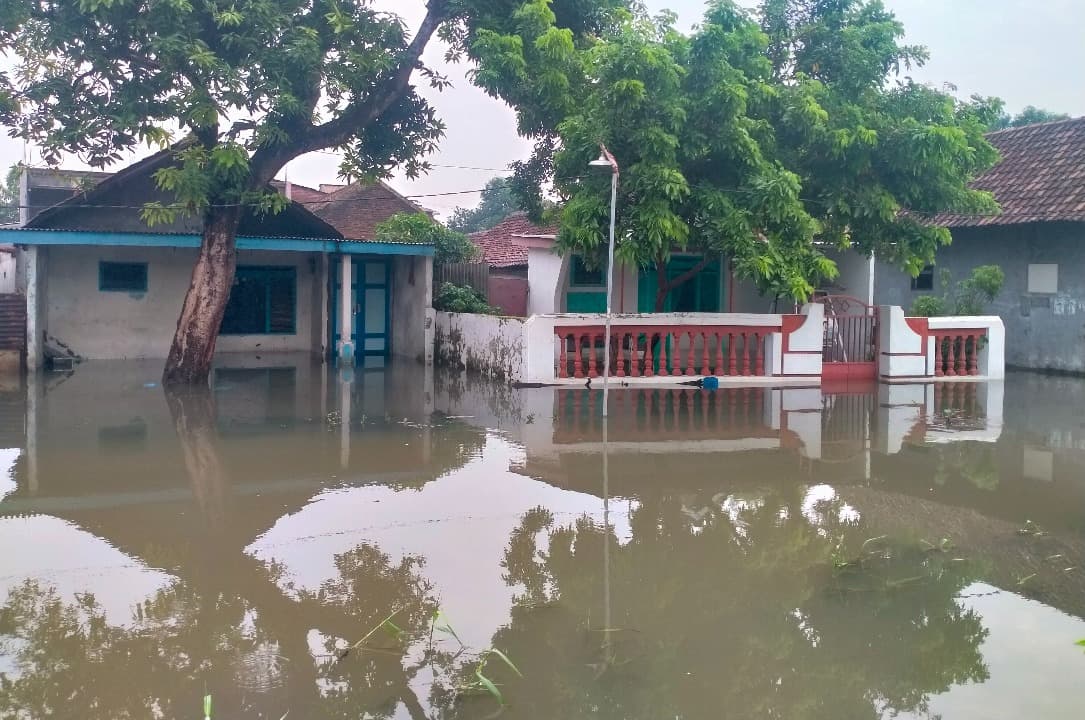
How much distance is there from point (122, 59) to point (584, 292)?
918 centimetres

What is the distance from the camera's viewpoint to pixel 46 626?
5.19 m

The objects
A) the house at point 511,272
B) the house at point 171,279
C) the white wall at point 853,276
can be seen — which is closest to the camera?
the house at point 171,279

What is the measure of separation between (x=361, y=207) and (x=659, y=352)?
1578 centimetres

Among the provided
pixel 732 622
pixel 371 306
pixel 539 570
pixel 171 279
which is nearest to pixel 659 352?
pixel 371 306

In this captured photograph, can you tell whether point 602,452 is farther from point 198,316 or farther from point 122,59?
point 122,59

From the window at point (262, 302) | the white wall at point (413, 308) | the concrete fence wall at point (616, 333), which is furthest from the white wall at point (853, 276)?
the window at point (262, 302)

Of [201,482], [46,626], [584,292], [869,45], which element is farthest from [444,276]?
[46,626]

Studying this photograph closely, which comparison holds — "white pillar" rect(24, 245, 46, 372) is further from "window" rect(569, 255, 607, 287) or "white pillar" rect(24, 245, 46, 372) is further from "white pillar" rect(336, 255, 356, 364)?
"window" rect(569, 255, 607, 287)

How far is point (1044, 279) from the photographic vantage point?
1920 cm

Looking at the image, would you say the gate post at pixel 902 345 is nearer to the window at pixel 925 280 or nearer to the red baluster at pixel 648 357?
the red baluster at pixel 648 357

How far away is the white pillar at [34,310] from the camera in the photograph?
17641 millimetres

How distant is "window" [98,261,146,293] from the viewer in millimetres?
19641

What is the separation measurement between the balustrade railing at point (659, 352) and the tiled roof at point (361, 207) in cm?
1350

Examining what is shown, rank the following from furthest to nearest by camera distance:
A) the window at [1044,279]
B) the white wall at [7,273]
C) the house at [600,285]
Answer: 1. the white wall at [7,273]
2. the house at [600,285]
3. the window at [1044,279]
